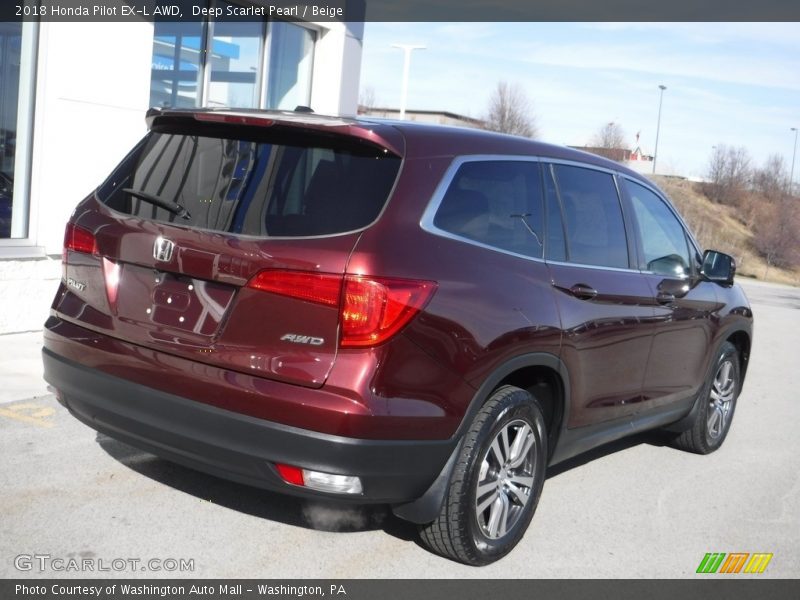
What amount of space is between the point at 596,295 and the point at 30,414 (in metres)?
3.42

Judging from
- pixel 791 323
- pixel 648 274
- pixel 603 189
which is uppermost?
pixel 603 189

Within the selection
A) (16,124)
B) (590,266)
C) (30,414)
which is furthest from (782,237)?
(30,414)

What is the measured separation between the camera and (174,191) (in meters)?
4.04

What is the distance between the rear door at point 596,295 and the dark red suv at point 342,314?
1.0 inches

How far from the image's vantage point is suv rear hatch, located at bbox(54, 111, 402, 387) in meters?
3.55

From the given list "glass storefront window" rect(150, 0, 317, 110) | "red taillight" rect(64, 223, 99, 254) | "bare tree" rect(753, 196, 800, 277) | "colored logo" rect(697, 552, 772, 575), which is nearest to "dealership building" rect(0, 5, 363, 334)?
"glass storefront window" rect(150, 0, 317, 110)

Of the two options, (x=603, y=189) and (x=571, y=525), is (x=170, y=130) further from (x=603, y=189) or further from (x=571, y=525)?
(x=571, y=525)

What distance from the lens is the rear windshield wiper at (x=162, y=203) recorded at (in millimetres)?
3912

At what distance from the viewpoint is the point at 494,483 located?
4.19 metres

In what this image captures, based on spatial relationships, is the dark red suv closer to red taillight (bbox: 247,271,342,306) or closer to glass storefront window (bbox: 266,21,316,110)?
red taillight (bbox: 247,271,342,306)

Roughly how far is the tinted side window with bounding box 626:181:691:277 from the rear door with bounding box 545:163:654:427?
9.8 inches

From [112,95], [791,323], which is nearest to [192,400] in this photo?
[112,95]

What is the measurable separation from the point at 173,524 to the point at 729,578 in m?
2.53

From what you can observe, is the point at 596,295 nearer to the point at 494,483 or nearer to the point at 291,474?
the point at 494,483
